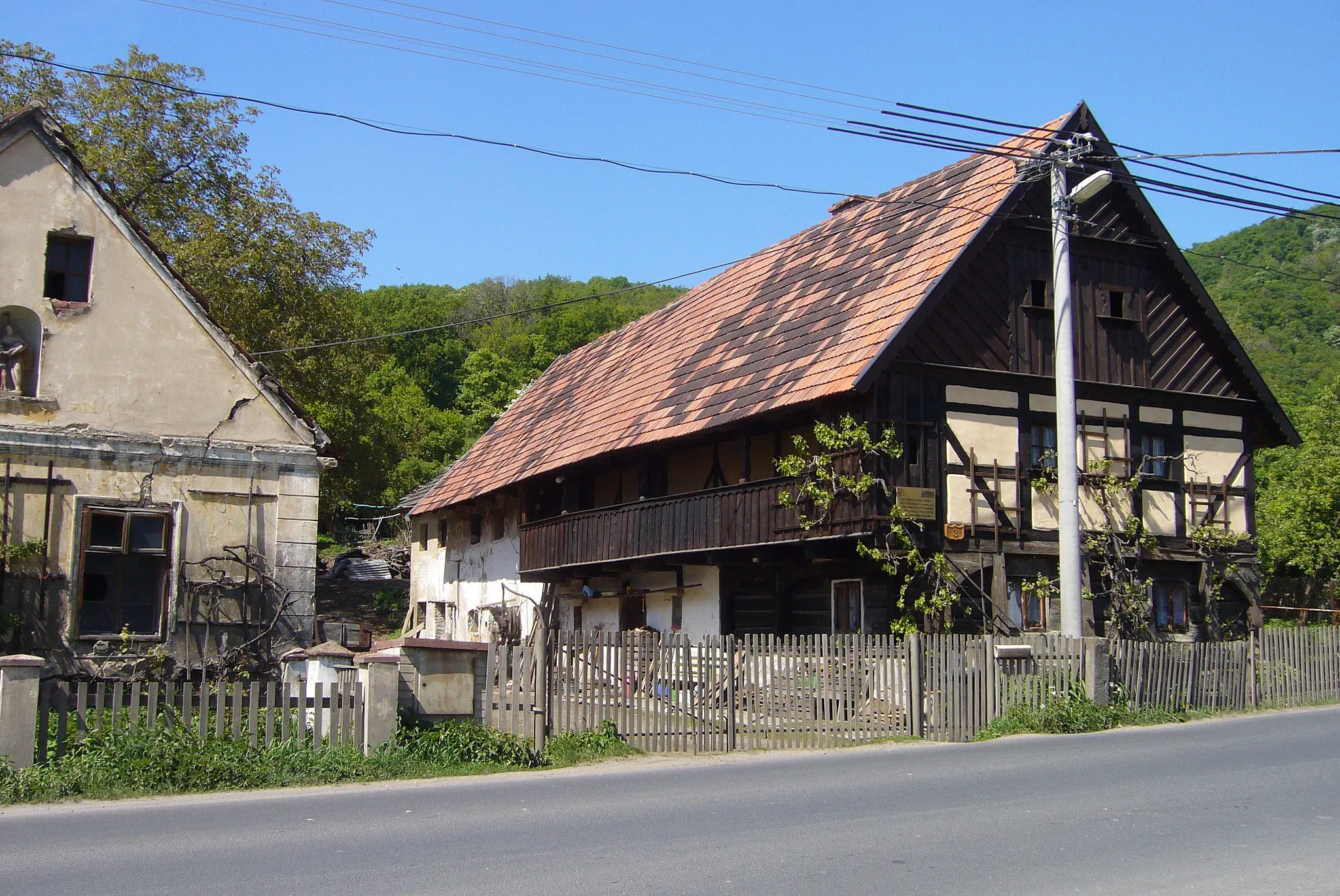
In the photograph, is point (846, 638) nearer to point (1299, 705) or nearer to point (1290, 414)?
point (1299, 705)

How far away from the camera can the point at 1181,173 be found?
711 inches

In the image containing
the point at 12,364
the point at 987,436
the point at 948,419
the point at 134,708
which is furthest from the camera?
the point at 987,436

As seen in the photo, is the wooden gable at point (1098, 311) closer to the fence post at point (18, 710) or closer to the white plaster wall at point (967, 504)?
the white plaster wall at point (967, 504)

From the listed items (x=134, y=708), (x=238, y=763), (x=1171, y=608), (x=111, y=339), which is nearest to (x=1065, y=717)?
(x=1171, y=608)

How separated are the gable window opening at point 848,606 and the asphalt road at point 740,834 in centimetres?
896

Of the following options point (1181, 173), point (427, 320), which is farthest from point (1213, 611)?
point (427, 320)

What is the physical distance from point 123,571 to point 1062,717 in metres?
12.6

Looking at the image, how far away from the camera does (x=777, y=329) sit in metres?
25.0

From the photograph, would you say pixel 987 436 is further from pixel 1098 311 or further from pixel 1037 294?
pixel 1098 311

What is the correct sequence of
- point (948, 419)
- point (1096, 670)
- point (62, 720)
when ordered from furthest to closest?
point (948, 419) → point (1096, 670) → point (62, 720)

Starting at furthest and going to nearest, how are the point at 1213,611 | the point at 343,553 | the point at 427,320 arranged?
the point at 427,320
the point at 343,553
the point at 1213,611

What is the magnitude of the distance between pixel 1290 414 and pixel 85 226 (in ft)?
173

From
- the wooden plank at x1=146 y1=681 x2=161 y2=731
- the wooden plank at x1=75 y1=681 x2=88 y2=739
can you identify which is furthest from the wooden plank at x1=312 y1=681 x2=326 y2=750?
the wooden plank at x1=75 y1=681 x2=88 y2=739

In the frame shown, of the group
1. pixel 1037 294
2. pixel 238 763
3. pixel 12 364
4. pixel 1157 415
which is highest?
pixel 1037 294
